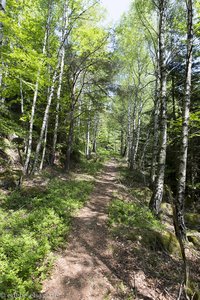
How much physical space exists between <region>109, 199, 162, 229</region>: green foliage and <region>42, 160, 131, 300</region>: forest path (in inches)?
23.8

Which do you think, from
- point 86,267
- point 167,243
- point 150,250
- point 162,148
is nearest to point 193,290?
point 150,250

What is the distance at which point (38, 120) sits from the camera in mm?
12812

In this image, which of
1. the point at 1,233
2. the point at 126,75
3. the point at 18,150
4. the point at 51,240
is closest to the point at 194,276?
the point at 51,240

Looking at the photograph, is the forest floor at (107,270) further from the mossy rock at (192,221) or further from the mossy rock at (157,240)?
the mossy rock at (192,221)

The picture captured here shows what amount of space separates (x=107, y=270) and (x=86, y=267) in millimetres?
518

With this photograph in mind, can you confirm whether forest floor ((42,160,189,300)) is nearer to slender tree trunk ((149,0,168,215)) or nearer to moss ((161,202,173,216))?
slender tree trunk ((149,0,168,215))

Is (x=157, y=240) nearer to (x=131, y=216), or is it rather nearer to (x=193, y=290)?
(x=131, y=216)

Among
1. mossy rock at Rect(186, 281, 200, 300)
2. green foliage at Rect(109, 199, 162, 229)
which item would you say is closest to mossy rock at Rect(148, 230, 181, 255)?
green foliage at Rect(109, 199, 162, 229)

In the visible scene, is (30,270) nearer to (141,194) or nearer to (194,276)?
(194,276)

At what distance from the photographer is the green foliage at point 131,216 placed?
6.85m

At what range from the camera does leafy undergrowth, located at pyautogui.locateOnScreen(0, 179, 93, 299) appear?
3.65 meters

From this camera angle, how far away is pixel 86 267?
455 centimetres

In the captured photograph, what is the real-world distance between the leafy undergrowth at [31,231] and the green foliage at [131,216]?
4.91 ft

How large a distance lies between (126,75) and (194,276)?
1822 centimetres
